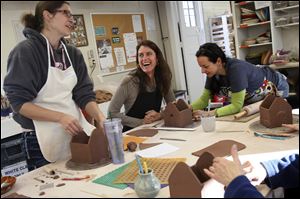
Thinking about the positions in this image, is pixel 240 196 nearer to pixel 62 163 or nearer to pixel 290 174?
pixel 290 174

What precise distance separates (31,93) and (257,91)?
1.46m

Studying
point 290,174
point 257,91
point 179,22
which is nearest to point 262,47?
point 179,22

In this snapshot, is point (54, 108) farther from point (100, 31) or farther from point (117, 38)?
point (117, 38)

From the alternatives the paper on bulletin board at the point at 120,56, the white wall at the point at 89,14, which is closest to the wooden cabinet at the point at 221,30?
the white wall at the point at 89,14

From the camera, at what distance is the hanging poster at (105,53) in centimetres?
373

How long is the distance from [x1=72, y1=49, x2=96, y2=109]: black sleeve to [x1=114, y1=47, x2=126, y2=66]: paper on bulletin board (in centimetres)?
238

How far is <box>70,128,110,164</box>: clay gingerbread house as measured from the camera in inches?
48.4

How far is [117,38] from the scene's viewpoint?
12.9ft

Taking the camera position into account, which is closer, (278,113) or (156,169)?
(156,169)

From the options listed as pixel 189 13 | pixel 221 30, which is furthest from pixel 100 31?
pixel 221 30

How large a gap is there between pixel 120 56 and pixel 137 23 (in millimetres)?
567

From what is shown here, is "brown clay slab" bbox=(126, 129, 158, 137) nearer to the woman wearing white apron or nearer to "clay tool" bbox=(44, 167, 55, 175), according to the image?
the woman wearing white apron

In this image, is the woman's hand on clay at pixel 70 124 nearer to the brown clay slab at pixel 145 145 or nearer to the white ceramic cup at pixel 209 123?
the brown clay slab at pixel 145 145

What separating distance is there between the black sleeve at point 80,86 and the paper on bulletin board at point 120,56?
7.79 ft
